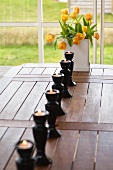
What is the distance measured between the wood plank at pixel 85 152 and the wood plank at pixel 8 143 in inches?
12.3

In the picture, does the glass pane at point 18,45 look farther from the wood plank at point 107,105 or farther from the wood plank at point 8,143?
the wood plank at point 8,143

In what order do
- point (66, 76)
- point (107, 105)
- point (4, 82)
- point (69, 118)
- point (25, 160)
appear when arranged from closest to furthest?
point (25, 160) → point (69, 118) → point (107, 105) → point (66, 76) → point (4, 82)

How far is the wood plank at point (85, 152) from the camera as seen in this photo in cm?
197

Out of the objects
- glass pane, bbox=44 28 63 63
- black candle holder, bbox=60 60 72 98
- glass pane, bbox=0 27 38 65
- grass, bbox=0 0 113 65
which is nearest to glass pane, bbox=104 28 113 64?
grass, bbox=0 0 113 65

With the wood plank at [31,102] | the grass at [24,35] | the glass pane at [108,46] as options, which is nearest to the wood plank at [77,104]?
the wood plank at [31,102]

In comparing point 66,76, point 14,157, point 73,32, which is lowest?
point 14,157

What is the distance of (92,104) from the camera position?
2.88m

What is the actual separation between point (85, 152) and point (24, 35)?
3729 mm

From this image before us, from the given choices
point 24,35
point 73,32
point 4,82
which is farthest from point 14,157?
point 24,35

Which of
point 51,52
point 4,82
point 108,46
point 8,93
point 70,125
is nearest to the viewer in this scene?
point 70,125

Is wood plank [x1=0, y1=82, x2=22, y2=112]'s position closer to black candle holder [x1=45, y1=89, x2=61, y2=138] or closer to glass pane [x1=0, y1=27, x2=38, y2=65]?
black candle holder [x1=45, y1=89, x2=61, y2=138]

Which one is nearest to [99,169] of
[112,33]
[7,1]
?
[112,33]

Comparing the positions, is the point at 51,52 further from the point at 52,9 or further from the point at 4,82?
the point at 4,82

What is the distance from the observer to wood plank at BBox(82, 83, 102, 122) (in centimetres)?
261
